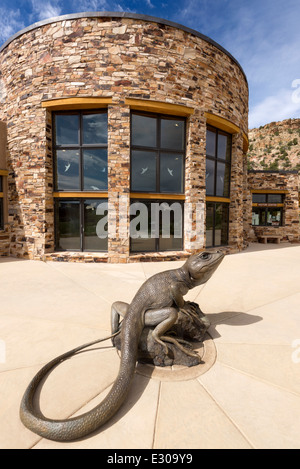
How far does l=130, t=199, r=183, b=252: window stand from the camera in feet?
27.6

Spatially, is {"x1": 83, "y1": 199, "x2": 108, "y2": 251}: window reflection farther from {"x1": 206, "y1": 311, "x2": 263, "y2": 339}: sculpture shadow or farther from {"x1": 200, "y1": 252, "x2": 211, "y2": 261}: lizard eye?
{"x1": 200, "y1": 252, "x2": 211, "y2": 261}: lizard eye

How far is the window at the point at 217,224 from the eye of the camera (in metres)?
9.84

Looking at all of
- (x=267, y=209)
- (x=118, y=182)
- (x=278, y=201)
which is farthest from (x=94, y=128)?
(x=278, y=201)

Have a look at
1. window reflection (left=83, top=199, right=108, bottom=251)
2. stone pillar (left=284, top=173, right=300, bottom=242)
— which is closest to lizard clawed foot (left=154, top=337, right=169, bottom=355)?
window reflection (left=83, top=199, right=108, bottom=251)

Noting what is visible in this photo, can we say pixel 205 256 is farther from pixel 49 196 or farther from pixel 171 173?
pixel 49 196

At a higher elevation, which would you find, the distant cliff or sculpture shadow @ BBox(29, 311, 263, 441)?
the distant cliff

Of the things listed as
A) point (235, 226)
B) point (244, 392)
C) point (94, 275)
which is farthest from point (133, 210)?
Answer: point (244, 392)

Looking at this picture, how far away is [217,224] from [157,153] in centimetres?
452

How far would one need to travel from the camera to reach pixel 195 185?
876 centimetres

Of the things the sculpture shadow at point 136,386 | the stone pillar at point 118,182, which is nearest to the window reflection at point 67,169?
the stone pillar at point 118,182

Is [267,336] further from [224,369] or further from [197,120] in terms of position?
[197,120]

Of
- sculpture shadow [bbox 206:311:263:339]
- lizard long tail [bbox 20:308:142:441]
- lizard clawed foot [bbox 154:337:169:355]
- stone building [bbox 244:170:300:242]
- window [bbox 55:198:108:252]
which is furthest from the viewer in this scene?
stone building [bbox 244:170:300:242]
